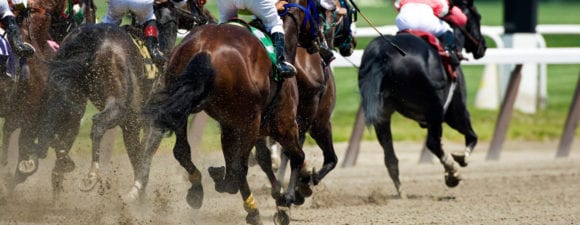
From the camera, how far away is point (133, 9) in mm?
8094

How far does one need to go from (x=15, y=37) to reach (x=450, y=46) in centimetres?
367

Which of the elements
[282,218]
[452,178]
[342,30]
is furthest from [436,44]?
[282,218]

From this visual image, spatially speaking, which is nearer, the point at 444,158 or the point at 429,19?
the point at 444,158

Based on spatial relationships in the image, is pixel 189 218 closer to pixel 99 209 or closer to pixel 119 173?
pixel 99 209

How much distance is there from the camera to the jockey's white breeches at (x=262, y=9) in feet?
23.0

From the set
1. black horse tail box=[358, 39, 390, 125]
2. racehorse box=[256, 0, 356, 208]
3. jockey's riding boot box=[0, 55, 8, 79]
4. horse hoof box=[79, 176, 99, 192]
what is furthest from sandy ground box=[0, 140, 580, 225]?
jockey's riding boot box=[0, 55, 8, 79]

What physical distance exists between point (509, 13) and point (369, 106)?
4596mm

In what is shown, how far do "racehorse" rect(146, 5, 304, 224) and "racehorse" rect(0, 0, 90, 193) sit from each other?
176 centimetres

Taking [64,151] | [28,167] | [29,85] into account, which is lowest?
[28,167]

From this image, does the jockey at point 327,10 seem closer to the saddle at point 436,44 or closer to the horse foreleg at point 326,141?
the horse foreleg at point 326,141

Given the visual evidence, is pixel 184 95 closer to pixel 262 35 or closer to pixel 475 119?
pixel 262 35

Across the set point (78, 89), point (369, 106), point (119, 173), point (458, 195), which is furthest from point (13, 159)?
point (458, 195)

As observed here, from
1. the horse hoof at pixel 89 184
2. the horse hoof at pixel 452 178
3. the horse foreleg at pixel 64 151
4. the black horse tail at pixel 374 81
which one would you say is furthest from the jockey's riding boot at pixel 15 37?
the horse hoof at pixel 452 178

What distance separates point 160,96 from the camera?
6.40m
